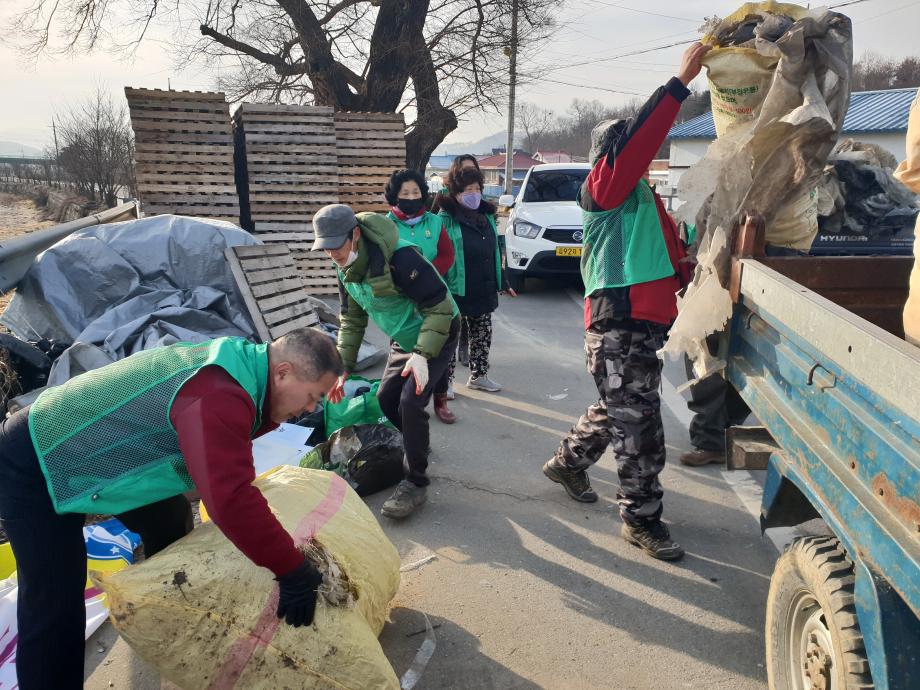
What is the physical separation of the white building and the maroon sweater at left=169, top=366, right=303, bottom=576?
18.4 meters

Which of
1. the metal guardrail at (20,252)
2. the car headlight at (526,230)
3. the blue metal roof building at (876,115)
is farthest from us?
the blue metal roof building at (876,115)

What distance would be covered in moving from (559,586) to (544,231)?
7010 millimetres

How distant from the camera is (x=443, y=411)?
16.9 ft

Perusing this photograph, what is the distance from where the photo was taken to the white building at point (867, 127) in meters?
25.5

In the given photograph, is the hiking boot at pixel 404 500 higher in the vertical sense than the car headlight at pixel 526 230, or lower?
lower

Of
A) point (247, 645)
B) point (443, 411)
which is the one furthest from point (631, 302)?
point (443, 411)

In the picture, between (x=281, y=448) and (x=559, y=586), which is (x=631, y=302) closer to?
(x=559, y=586)

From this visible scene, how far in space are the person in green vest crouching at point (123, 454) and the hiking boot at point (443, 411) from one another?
10.1 ft

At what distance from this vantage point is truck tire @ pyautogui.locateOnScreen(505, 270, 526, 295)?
9905 millimetres

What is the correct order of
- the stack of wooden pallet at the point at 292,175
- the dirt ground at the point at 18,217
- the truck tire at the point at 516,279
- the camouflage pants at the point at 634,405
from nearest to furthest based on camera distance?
the camouflage pants at the point at 634,405 < the stack of wooden pallet at the point at 292,175 < the truck tire at the point at 516,279 < the dirt ground at the point at 18,217

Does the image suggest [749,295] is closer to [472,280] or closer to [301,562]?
[301,562]

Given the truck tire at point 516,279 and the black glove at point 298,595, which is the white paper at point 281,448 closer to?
the black glove at point 298,595

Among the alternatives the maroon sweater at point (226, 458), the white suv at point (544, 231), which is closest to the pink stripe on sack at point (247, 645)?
the maroon sweater at point (226, 458)

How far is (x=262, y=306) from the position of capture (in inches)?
250
